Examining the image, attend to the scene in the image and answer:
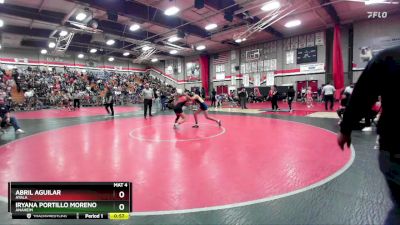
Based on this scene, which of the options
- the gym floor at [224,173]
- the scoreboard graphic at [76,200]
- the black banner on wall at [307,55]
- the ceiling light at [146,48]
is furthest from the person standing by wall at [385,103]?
the ceiling light at [146,48]

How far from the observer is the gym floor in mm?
2506

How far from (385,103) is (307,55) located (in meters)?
22.1

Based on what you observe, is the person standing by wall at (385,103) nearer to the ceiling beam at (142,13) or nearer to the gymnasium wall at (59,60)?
the ceiling beam at (142,13)

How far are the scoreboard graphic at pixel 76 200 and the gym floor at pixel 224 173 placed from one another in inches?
13.1

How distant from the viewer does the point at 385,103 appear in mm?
1409

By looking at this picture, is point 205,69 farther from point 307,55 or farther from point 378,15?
point 378,15

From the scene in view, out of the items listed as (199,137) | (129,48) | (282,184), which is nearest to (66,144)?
(199,137)

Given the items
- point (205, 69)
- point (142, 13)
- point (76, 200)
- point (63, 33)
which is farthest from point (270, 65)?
point (76, 200)

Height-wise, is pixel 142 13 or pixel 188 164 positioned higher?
pixel 142 13

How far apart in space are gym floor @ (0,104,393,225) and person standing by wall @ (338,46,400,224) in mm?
1171

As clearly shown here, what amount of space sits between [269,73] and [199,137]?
63.8ft

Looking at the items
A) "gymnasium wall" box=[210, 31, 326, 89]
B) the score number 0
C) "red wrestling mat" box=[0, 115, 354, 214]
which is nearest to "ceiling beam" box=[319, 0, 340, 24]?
"gymnasium wall" box=[210, 31, 326, 89]

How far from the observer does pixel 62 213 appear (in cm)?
217

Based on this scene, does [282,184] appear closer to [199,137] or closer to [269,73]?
[199,137]
